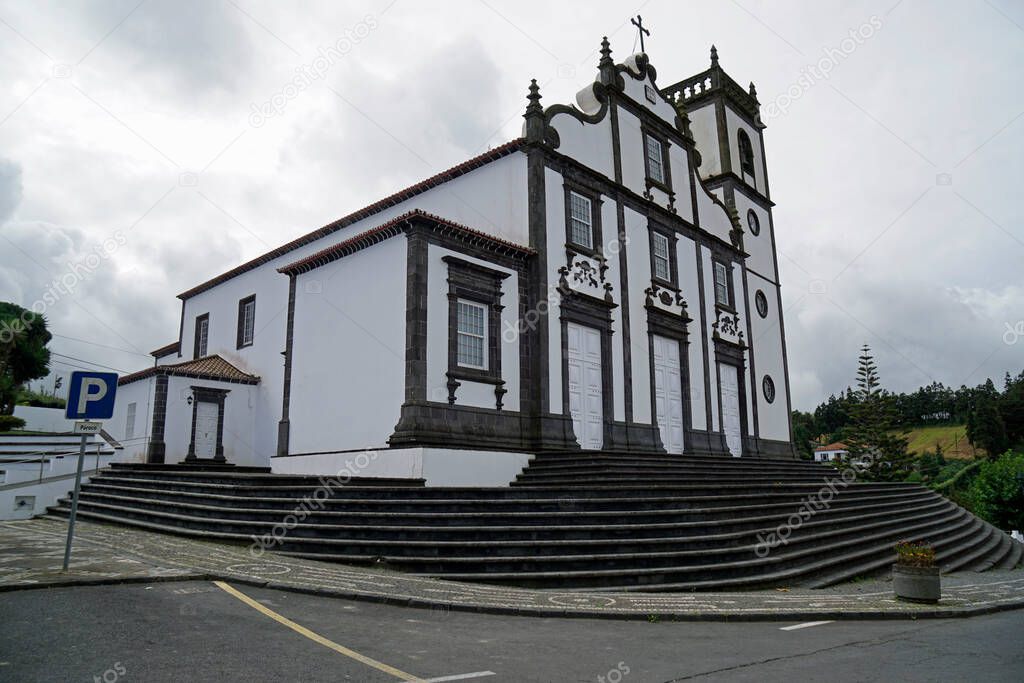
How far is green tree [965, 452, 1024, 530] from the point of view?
32438mm

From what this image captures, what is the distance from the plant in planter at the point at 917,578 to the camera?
982 centimetres

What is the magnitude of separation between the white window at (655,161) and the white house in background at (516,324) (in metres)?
0.08

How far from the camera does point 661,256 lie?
23094 mm

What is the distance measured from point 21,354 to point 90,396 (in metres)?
43.0

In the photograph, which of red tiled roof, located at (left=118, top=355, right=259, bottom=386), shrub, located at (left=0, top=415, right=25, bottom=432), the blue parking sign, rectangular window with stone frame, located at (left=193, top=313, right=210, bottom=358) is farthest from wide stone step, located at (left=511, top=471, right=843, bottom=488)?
shrub, located at (left=0, top=415, right=25, bottom=432)

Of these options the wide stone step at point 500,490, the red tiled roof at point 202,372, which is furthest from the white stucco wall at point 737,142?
the red tiled roof at point 202,372

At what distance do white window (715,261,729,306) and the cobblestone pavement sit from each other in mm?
14839

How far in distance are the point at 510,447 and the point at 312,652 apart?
11091 mm

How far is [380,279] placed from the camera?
1711 centimetres

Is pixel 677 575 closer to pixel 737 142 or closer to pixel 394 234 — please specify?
pixel 394 234

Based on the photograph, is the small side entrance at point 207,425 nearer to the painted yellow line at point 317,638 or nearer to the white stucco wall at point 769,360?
the painted yellow line at point 317,638

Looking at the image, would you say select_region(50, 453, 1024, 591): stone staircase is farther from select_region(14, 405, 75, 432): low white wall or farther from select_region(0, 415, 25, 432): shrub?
select_region(14, 405, 75, 432): low white wall

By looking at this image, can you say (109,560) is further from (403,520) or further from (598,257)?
(598,257)

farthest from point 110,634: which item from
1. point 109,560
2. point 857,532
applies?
point 857,532
